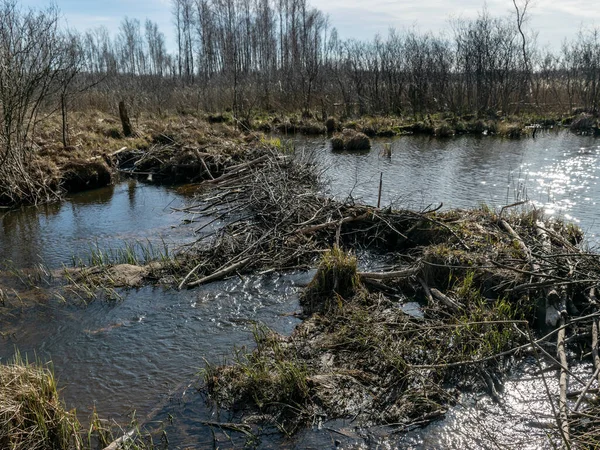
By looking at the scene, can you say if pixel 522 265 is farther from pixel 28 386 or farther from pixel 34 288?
pixel 34 288

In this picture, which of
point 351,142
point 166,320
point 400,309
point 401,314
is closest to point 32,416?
point 166,320

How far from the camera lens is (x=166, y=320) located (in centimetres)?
700

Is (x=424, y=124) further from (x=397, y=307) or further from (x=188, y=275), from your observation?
(x=397, y=307)

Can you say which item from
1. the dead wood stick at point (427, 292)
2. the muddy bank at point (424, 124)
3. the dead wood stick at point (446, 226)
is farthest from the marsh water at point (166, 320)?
the muddy bank at point (424, 124)

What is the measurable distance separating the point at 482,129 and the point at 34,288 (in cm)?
2595

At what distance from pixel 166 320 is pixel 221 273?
1.39 meters

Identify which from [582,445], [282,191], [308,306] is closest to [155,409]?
[308,306]

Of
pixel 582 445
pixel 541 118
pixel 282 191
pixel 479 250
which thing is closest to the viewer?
pixel 582 445

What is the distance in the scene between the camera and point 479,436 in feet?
15.1

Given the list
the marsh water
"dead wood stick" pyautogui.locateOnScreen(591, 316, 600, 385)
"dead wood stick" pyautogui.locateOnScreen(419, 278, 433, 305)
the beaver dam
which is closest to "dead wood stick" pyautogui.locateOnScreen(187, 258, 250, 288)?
the beaver dam

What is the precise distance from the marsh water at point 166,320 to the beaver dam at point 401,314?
20cm

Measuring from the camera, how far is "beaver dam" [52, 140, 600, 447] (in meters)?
4.99

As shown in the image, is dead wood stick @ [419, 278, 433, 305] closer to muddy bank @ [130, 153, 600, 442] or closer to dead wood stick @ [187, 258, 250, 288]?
muddy bank @ [130, 153, 600, 442]

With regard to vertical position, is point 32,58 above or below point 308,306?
above
